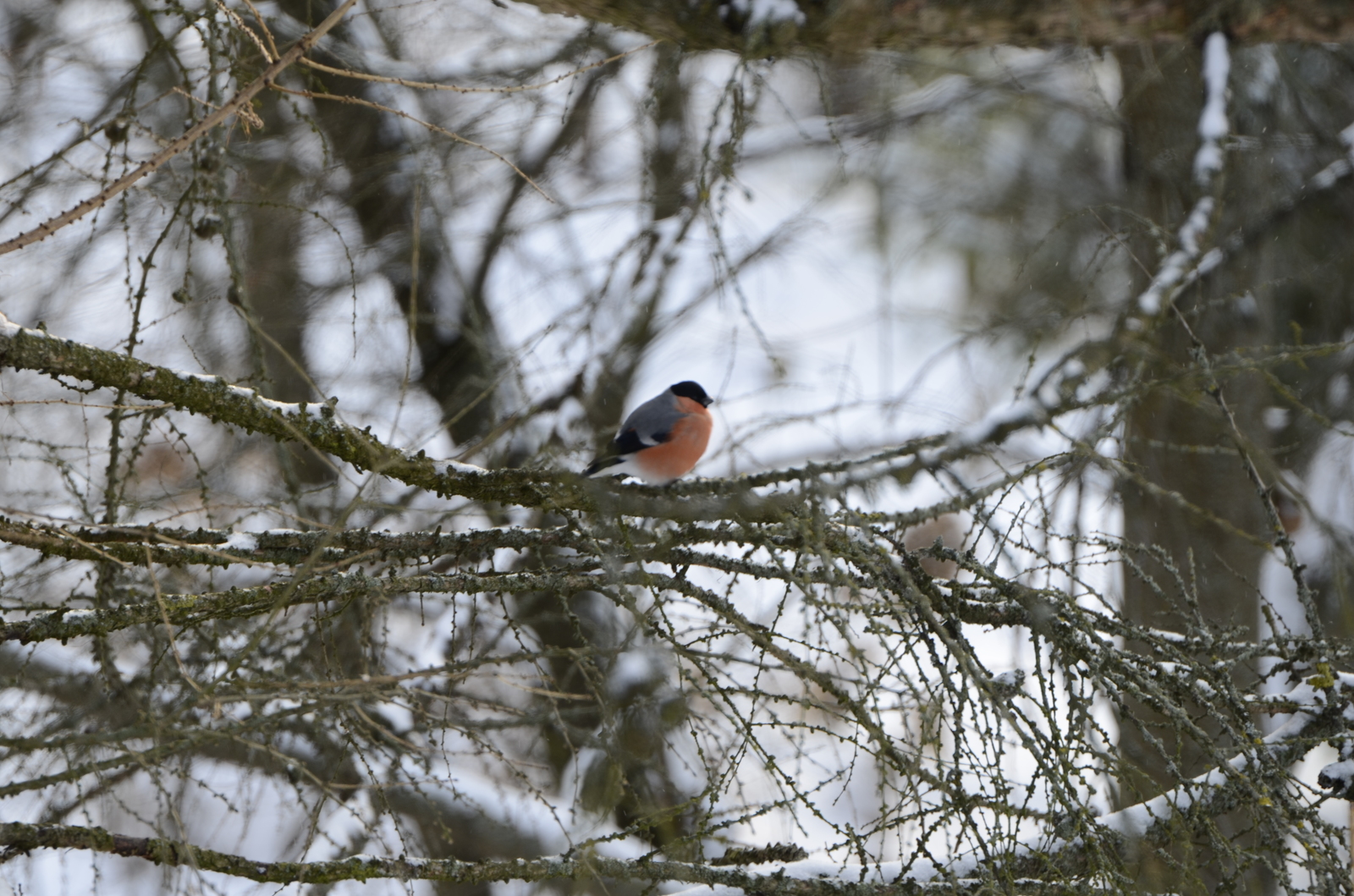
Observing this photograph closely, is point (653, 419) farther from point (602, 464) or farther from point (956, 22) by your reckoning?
point (956, 22)

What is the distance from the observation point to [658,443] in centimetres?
274

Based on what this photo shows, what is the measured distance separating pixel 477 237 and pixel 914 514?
113 inches

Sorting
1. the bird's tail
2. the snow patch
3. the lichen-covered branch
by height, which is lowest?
the snow patch

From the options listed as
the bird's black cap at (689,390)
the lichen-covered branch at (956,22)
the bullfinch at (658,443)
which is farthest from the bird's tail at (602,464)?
the lichen-covered branch at (956,22)

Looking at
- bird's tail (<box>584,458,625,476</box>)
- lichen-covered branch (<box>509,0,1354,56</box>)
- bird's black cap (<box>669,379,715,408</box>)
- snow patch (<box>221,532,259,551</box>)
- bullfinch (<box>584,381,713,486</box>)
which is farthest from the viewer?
bird's black cap (<box>669,379,715,408</box>)

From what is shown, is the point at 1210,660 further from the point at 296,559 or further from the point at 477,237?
the point at 477,237

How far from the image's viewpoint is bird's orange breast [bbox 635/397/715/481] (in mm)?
2748

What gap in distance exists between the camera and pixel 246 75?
6.20ft

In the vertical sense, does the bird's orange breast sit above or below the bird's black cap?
below

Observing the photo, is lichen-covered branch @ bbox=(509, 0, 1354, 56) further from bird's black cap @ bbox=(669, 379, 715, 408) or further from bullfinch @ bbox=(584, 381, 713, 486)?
bird's black cap @ bbox=(669, 379, 715, 408)

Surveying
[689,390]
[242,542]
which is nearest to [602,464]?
[689,390]

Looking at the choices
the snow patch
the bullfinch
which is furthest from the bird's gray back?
the snow patch

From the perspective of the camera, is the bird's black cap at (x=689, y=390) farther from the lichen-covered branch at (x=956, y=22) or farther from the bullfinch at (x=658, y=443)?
the lichen-covered branch at (x=956, y=22)

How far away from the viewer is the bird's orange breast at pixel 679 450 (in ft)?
9.02
